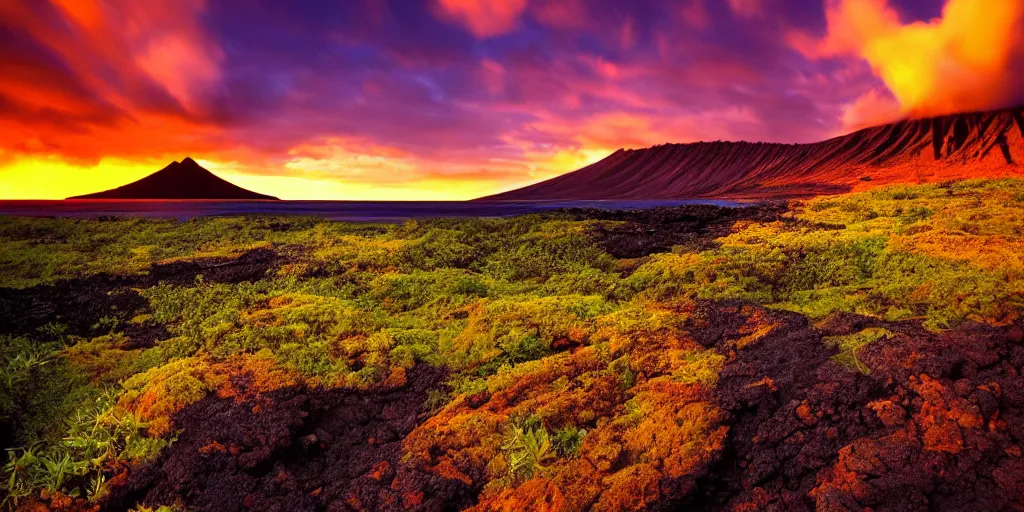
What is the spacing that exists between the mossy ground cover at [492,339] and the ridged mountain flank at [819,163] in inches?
3659

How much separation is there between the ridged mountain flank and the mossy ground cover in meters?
92.9

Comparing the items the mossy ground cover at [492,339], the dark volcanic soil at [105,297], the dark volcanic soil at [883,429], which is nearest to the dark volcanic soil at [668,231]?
the mossy ground cover at [492,339]

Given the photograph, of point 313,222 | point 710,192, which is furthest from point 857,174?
point 313,222

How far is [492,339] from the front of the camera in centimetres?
684

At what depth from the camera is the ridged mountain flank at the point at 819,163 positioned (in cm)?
9881

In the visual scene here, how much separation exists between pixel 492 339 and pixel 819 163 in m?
142

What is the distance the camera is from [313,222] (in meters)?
23.0

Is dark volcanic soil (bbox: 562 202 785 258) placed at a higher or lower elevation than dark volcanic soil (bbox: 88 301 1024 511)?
higher

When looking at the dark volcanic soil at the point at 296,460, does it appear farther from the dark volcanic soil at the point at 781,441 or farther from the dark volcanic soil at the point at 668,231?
the dark volcanic soil at the point at 668,231

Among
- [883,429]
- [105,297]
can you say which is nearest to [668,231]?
[883,429]

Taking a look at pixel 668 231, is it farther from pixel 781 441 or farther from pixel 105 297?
pixel 105 297

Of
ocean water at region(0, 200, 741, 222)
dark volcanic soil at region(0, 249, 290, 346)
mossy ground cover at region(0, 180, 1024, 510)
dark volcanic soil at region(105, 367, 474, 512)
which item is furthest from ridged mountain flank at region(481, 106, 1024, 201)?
dark volcanic soil at region(105, 367, 474, 512)

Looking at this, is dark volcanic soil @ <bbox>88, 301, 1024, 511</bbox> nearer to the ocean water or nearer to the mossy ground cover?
the mossy ground cover

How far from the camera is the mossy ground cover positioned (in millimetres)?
4504
